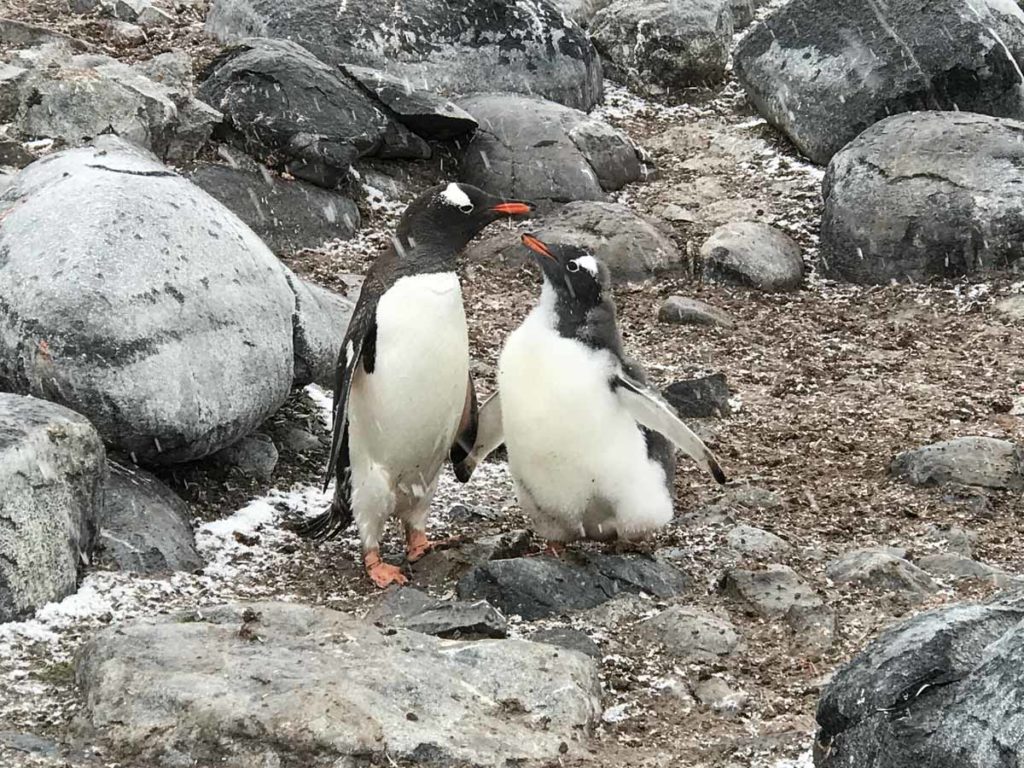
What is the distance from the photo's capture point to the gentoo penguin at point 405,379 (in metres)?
4.97

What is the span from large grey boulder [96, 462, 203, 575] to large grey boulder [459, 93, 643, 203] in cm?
420

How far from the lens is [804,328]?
7715 millimetres

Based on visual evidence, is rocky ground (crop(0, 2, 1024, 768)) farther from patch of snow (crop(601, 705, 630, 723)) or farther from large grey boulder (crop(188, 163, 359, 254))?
large grey boulder (crop(188, 163, 359, 254))

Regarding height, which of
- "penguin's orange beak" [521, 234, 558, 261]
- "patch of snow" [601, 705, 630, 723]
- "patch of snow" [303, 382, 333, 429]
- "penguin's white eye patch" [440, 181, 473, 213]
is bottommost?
"patch of snow" [303, 382, 333, 429]

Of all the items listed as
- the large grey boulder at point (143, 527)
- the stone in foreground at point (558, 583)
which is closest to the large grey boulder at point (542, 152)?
the large grey boulder at point (143, 527)

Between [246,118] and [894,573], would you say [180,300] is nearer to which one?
[894,573]

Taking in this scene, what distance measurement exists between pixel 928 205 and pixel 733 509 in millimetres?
3337

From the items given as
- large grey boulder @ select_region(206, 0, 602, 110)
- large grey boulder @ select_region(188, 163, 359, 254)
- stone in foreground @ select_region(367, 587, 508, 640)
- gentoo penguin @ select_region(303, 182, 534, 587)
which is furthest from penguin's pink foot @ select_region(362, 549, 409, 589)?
large grey boulder @ select_region(206, 0, 602, 110)

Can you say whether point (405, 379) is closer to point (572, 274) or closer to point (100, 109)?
point (572, 274)

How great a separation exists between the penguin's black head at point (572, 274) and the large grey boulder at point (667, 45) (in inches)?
247

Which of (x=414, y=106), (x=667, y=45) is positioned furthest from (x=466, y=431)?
(x=667, y=45)

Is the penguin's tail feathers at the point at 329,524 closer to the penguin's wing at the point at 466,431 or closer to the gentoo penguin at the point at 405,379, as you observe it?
the gentoo penguin at the point at 405,379

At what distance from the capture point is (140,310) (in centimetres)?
498

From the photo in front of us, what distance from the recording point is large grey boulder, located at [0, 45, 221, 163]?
7.72m
